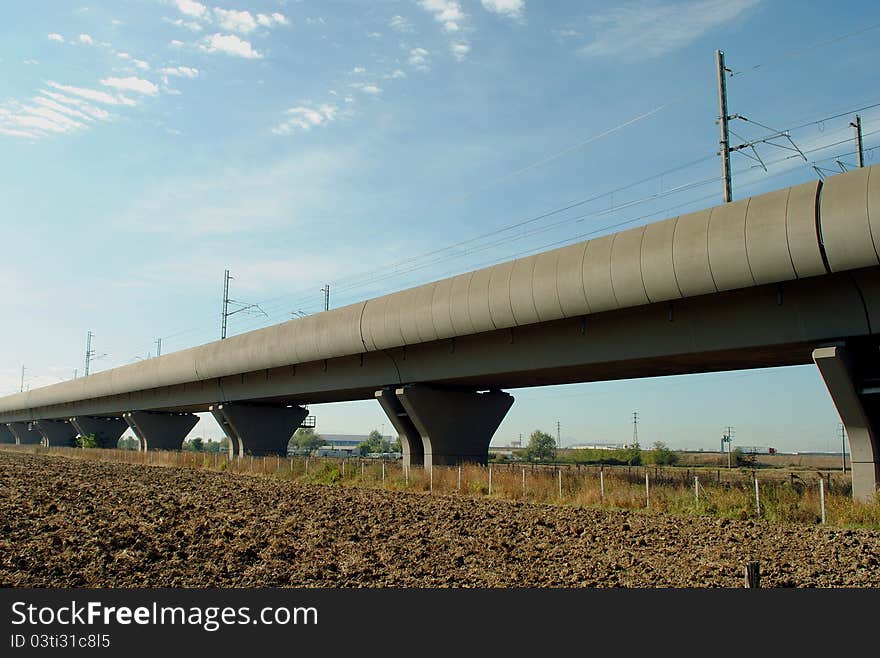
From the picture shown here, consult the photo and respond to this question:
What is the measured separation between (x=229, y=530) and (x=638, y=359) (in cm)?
1390

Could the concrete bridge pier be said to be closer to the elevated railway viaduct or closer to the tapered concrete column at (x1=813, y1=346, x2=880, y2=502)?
the elevated railway viaduct

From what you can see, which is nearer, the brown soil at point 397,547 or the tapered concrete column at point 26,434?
the brown soil at point 397,547

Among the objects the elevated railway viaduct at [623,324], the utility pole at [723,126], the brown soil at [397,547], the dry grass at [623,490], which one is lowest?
the brown soil at [397,547]

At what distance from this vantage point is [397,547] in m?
14.0

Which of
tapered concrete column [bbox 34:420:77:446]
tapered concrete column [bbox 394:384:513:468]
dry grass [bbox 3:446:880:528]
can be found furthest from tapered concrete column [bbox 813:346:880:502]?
tapered concrete column [bbox 34:420:77:446]

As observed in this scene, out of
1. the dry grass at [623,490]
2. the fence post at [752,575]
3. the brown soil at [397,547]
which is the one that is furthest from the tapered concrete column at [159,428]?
the fence post at [752,575]

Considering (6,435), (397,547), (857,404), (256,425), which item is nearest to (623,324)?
(857,404)

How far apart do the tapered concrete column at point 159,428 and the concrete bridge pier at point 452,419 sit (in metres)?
42.5

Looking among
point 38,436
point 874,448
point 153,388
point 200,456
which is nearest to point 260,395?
point 200,456

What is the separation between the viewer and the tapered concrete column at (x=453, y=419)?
111 ft

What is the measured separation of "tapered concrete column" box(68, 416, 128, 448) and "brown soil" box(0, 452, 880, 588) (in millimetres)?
69800

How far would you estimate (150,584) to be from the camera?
10383mm

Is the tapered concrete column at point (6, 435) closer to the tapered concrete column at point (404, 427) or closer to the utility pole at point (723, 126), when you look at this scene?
the tapered concrete column at point (404, 427)

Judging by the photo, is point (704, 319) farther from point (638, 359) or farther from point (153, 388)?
point (153, 388)
